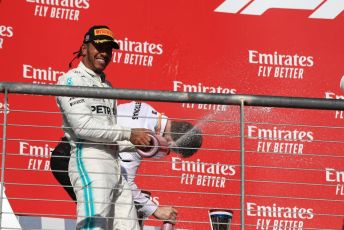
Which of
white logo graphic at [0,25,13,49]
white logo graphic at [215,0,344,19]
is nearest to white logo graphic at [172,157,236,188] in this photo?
white logo graphic at [215,0,344,19]

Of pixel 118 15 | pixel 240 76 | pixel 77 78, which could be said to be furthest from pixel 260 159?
pixel 77 78

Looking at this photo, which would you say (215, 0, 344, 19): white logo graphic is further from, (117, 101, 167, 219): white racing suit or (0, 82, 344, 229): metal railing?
(0, 82, 344, 229): metal railing

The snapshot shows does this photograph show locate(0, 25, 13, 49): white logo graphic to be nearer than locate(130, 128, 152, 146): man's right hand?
No

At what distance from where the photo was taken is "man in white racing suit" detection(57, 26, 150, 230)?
6.27 meters

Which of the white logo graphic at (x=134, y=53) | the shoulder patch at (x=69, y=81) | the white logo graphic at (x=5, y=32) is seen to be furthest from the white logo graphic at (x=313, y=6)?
the shoulder patch at (x=69, y=81)

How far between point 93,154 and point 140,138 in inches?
10.5

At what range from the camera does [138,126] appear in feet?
26.0

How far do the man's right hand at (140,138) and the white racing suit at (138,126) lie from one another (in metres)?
0.85

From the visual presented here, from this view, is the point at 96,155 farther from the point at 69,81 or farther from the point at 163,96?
the point at 163,96

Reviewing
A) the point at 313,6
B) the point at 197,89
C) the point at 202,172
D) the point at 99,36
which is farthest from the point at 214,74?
the point at 99,36

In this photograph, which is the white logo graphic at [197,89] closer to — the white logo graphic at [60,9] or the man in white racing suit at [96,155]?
the white logo graphic at [60,9]

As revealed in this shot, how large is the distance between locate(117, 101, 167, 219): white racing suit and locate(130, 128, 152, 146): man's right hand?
0.85m

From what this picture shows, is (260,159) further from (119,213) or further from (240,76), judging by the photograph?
(119,213)

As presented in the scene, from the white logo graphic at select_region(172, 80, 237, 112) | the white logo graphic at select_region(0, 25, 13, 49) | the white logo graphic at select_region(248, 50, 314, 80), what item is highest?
the white logo graphic at select_region(0, 25, 13, 49)
